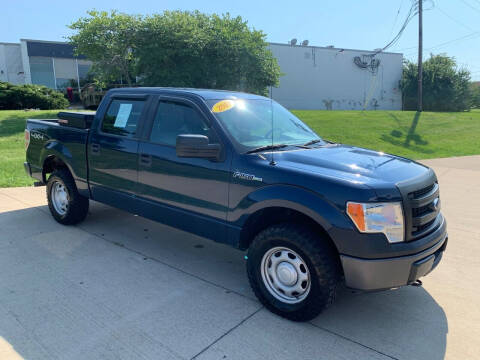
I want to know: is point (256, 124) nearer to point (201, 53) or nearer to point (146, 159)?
point (146, 159)

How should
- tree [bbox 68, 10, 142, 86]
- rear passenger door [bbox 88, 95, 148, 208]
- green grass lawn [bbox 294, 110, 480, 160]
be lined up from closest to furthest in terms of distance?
1. rear passenger door [bbox 88, 95, 148, 208]
2. green grass lawn [bbox 294, 110, 480, 160]
3. tree [bbox 68, 10, 142, 86]

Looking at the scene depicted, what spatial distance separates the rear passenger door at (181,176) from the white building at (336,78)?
3251 centimetres

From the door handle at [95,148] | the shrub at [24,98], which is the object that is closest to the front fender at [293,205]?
the door handle at [95,148]

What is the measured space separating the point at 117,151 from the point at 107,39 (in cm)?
1553

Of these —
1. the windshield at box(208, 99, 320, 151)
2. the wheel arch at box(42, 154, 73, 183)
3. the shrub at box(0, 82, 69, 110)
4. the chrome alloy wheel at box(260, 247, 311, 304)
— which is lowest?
the chrome alloy wheel at box(260, 247, 311, 304)

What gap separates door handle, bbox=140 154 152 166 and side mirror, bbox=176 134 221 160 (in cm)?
82

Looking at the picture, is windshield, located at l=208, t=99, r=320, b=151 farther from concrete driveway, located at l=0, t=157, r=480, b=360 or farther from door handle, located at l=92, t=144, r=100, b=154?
door handle, located at l=92, t=144, r=100, b=154

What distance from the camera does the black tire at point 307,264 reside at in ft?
9.54

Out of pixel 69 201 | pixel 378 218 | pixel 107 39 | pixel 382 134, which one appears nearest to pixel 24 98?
pixel 107 39

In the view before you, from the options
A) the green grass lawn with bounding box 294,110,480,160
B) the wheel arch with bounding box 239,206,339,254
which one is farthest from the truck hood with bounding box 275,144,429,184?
the green grass lawn with bounding box 294,110,480,160

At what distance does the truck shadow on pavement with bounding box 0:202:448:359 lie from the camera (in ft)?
9.32

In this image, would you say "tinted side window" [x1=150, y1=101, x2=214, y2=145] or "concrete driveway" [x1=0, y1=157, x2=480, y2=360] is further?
"tinted side window" [x1=150, y1=101, x2=214, y2=145]

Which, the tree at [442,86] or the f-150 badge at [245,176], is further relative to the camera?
the tree at [442,86]

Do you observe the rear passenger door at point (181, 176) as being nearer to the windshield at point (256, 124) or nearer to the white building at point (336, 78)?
the windshield at point (256, 124)
